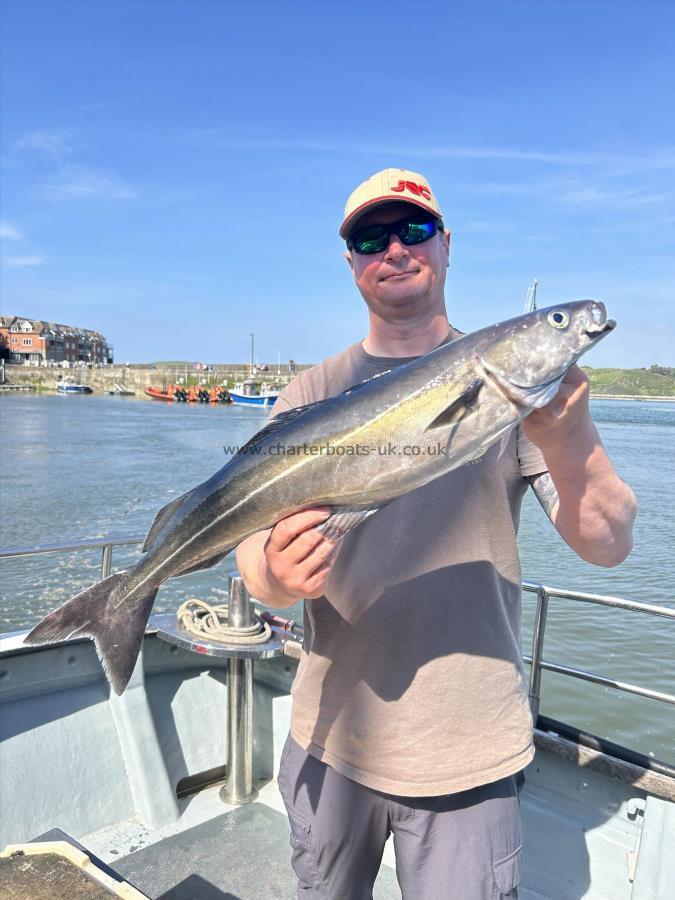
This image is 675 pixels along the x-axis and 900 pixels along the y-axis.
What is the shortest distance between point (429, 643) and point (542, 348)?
3.29 ft

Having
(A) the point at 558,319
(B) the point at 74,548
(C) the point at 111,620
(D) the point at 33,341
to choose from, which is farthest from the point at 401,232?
(D) the point at 33,341

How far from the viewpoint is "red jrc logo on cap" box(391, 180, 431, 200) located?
2622 millimetres

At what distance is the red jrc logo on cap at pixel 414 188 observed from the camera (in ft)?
8.60

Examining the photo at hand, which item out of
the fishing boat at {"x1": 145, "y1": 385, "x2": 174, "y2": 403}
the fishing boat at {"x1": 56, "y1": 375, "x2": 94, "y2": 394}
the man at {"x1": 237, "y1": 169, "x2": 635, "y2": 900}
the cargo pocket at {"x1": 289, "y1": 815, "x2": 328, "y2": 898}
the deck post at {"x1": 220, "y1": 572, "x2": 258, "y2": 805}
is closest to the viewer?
the man at {"x1": 237, "y1": 169, "x2": 635, "y2": 900}

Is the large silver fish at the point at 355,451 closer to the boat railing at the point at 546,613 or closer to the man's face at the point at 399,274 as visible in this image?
the man's face at the point at 399,274

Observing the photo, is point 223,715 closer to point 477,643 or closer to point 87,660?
point 87,660

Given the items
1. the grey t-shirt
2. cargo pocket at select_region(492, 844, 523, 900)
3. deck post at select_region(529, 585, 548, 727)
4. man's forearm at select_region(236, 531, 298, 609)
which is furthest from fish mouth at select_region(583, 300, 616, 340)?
deck post at select_region(529, 585, 548, 727)

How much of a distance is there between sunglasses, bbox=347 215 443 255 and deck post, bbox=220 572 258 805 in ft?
8.45

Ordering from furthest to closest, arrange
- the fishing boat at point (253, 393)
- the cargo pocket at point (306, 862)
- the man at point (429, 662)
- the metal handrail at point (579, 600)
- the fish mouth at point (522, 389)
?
the fishing boat at point (253, 393)
the metal handrail at point (579, 600)
the cargo pocket at point (306, 862)
the man at point (429, 662)
the fish mouth at point (522, 389)

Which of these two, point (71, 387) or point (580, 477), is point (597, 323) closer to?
point (580, 477)

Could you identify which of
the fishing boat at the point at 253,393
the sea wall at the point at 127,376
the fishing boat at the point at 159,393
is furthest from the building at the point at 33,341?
the fishing boat at the point at 253,393

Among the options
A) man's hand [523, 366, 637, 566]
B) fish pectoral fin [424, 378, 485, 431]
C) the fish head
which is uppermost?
the fish head

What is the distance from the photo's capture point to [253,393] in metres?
99.0

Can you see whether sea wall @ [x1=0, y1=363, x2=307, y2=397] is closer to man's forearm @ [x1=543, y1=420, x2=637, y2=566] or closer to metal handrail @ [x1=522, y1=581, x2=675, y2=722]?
metal handrail @ [x1=522, y1=581, x2=675, y2=722]
